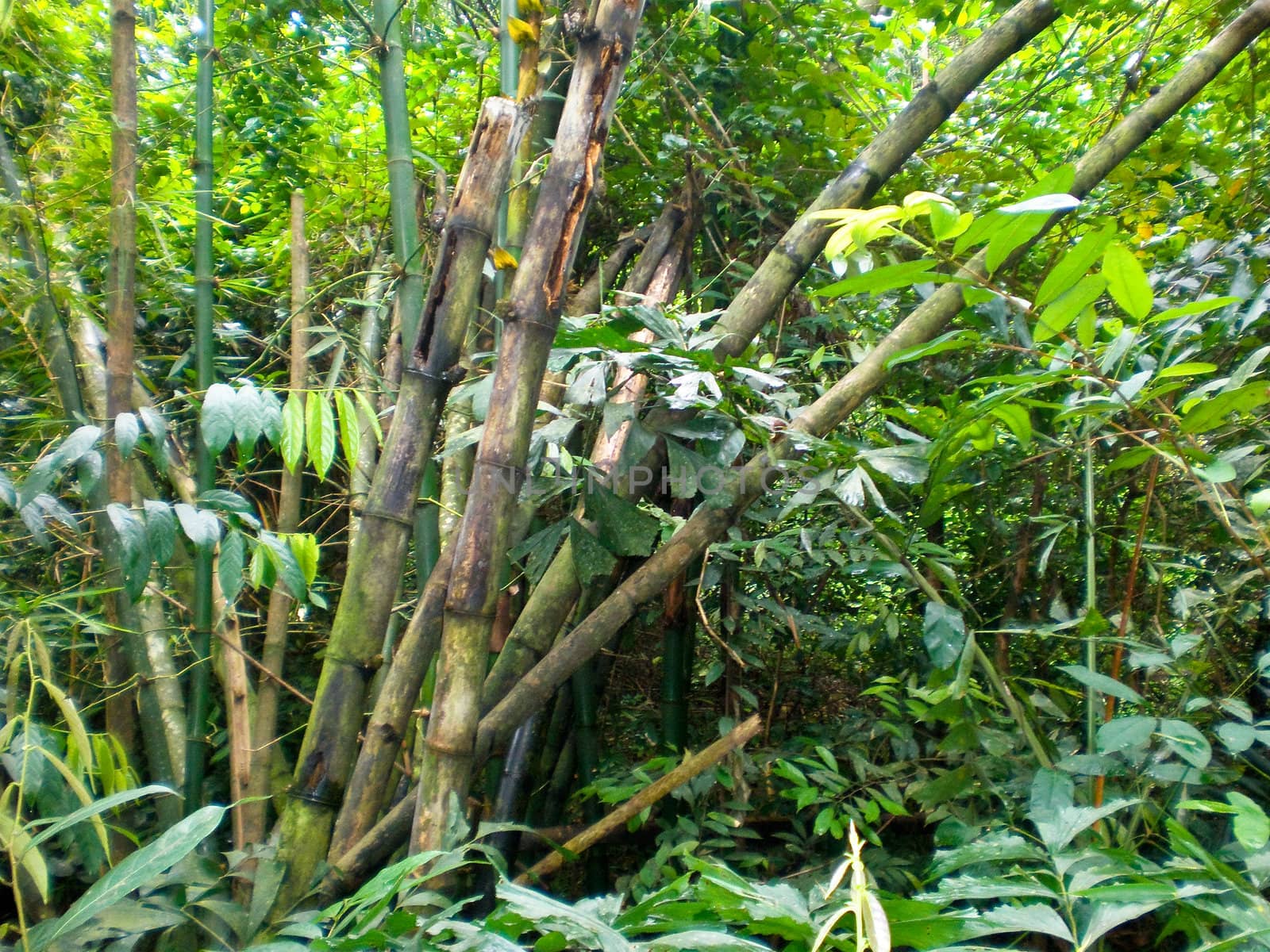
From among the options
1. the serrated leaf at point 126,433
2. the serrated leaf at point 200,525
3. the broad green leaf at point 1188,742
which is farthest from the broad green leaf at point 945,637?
the serrated leaf at point 126,433

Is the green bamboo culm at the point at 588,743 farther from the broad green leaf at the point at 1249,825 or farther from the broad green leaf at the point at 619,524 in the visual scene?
the broad green leaf at the point at 1249,825

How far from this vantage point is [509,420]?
116cm

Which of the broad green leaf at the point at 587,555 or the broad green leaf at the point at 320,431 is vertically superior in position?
the broad green leaf at the point at 320,431

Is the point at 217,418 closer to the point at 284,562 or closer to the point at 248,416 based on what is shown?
the point at 248,416

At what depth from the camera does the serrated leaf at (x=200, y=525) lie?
1165 mm

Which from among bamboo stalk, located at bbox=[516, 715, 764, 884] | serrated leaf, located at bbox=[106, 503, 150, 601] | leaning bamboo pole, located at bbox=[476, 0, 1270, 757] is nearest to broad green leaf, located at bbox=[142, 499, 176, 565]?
serrated leaf, located at bbox=[106, 503, 150, 601]

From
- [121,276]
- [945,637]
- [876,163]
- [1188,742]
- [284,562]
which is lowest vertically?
[1188,742]

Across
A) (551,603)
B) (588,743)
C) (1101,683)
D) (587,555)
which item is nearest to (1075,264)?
(1101,683)

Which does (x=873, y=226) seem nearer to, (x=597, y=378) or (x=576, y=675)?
(x=597, y=378)

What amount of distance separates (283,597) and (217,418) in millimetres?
811

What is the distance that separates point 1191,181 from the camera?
2.21 m

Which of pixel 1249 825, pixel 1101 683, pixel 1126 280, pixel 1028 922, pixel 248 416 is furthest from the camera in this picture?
pixel 248 416

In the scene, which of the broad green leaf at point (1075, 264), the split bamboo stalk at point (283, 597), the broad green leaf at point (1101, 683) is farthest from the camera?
the split bamboo stalk at point (283, 597)

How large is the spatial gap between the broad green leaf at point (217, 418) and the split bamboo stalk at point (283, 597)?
1.81ft
